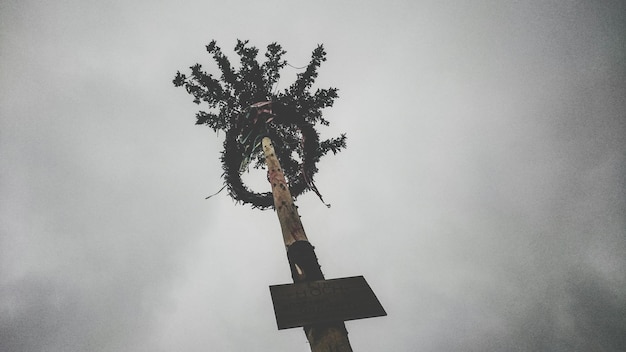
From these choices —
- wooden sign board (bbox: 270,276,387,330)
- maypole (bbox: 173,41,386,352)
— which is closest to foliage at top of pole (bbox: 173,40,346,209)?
maypole (bbox: 173,41,386,352)

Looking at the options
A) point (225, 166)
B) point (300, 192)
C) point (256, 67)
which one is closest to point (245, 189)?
point (225, 166)

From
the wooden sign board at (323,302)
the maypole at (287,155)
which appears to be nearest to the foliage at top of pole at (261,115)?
the maypole at (287,155)

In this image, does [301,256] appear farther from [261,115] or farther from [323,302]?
[261,115]

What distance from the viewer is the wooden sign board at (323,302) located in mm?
2734

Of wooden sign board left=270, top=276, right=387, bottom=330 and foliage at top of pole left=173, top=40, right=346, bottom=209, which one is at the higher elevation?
foliage at top of pole left=173, top=40, right=346, bottom=209

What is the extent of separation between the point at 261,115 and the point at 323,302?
195 inches

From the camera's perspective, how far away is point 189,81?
27.6 feet

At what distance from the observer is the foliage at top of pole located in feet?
23.1

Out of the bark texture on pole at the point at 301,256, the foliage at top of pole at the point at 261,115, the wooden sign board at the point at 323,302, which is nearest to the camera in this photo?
the wooden sign board at the point at 323,302

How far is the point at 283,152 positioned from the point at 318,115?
5.06ft

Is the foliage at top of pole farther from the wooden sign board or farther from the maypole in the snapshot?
the wooden sign board

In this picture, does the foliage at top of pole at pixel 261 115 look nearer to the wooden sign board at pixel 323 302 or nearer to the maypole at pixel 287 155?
the maypole at pixel 287 155

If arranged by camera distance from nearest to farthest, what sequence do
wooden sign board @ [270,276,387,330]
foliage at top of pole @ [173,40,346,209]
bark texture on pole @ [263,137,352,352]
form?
1. wooden sign board @ [270,276,387,330]
2. bark texture on pole @ [263,137,352,352]
3. foliage at top of pole @ [173,40,346,209]

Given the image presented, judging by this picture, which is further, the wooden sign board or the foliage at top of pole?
the foliage at top of pole
